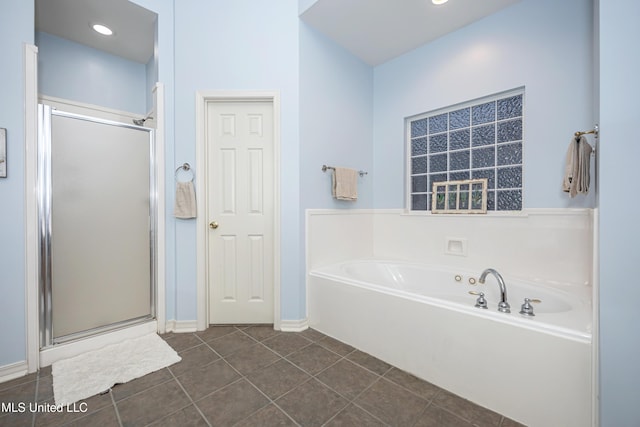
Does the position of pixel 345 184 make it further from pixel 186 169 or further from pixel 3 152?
pixel 3 152

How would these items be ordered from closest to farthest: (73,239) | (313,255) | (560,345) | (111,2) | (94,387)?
(560,345) → (94,387) → (73,239) → (111,2) → (313,255)

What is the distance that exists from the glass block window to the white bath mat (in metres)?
2.63

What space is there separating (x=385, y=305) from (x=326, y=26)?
2461 mm

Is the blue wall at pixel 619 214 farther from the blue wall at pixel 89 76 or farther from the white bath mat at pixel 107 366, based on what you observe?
the blue wall at pixel 89 76

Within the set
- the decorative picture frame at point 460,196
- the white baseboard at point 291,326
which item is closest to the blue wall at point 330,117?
the decorative picture frame at point 460,196

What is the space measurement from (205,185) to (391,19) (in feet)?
7.23

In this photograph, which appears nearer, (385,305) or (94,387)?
(94,387)

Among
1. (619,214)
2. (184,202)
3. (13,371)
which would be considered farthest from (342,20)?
(13,371)

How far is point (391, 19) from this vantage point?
2.32 m

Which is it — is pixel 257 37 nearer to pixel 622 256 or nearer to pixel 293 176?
pixel 293 176

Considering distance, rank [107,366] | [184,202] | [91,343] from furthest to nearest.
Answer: [184,202] → [91,343] → [107,366]

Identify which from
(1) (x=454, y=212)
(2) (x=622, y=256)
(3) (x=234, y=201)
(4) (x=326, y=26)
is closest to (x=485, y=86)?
(1) (x=454, y=212)

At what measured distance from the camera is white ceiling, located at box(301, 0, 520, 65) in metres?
2.15

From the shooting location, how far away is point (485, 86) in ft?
7.56
